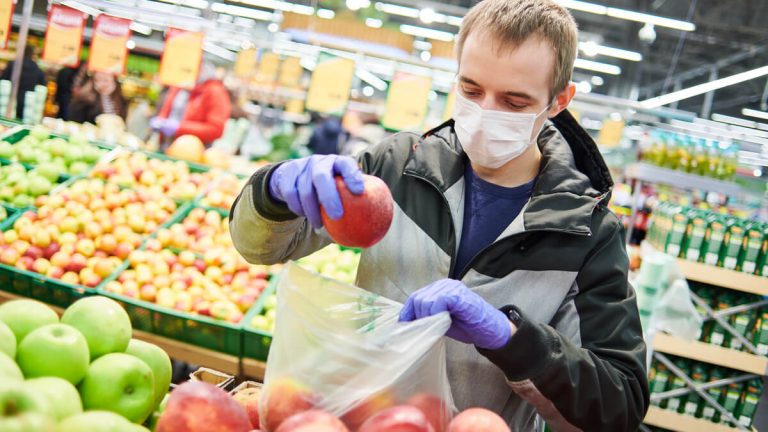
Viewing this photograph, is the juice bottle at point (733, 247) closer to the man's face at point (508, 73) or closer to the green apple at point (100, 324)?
the man's face at point (508, 73)

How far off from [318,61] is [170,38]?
118 cm

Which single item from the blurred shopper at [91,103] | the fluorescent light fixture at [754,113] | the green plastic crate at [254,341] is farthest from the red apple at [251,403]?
the fluorescent light fixture at [754,113]

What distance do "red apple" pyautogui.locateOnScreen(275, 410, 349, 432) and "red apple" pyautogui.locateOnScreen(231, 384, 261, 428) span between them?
181 mm

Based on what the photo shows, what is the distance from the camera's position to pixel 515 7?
4.42 feet

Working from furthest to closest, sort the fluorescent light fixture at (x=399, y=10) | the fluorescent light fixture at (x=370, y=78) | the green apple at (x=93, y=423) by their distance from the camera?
the fluorescent light fixture at (x=399, y=10) → the fluorescent light fixture at (x=370, y=78) → the green apple at (x=93, y=423)

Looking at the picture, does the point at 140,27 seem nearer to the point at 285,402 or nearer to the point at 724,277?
the point at 724,277

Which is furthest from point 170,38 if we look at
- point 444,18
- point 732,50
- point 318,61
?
point 732,50

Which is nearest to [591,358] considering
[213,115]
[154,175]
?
[154,175]

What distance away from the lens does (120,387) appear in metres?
1.07

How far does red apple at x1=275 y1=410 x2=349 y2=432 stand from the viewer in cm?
89

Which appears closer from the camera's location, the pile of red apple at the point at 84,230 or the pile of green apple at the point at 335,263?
the pile of red apple at the point at 84,230

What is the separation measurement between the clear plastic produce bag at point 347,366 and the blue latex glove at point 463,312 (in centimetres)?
3

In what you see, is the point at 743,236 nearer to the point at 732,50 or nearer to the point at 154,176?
the point at 154,176

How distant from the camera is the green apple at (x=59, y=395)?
92cm
